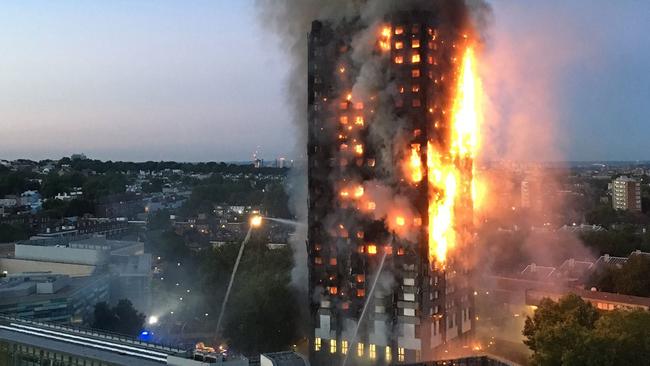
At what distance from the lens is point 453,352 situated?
4300cm

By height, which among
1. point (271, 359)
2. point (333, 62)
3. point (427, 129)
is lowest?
point (271, 359)

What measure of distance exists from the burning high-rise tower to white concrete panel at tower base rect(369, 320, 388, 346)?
0.23 feet

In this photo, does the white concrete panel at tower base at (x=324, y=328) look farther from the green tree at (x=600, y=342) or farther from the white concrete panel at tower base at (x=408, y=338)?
the green tree at (x=600, y=342)

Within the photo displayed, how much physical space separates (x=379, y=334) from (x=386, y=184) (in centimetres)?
957

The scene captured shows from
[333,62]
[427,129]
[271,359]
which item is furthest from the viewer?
[333,62]

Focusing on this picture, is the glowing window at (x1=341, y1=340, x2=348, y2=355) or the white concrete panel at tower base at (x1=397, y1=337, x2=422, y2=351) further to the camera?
the glowing window at (x1=341, y1=340, x2=348, y2=355)

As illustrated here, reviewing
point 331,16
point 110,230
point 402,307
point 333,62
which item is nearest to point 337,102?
point 333,62

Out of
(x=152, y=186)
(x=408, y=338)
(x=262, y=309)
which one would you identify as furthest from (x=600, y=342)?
(x=152, y=186)

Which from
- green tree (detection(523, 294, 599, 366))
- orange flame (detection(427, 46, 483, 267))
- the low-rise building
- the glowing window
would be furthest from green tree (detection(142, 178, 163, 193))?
green tree (detection(523, 294, 599, 366))

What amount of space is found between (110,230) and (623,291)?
233 feet

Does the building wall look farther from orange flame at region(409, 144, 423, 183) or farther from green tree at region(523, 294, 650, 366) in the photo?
green tree at region(523, 294, 650, 366)

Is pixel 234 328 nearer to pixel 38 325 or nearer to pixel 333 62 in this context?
pixel 38 325

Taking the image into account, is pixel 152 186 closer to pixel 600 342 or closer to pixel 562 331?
pixel 562 331

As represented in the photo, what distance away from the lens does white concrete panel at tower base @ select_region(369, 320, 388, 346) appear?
40.5 m
